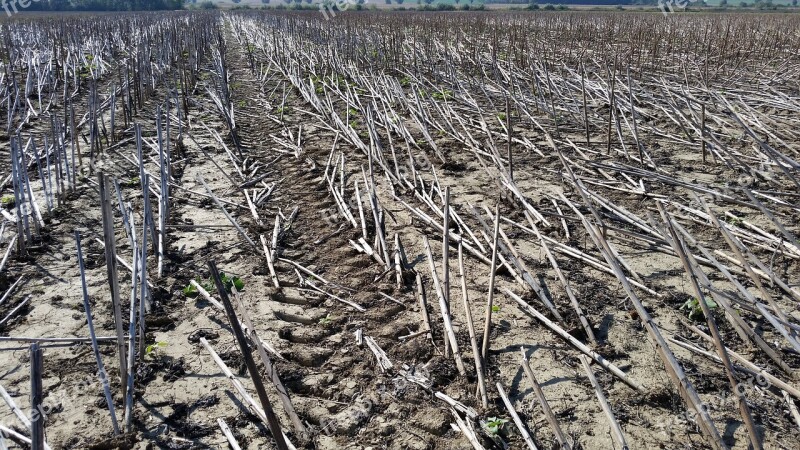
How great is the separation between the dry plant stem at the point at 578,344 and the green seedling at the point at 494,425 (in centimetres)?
66

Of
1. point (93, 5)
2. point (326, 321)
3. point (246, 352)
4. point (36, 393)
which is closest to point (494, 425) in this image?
point (246, 352)

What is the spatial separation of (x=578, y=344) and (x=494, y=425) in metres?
0.76

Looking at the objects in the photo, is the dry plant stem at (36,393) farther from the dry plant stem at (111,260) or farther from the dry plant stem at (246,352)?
the dry plant stem at (111,260)

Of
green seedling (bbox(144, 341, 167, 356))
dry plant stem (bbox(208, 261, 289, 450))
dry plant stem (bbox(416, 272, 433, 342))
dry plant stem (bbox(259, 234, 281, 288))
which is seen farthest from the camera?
dry plant stem (bbox(259, 234, 281, 288))

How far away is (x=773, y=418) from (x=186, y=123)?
285 inches

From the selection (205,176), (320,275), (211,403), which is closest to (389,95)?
(205,176)

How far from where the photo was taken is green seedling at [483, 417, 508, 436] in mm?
2523

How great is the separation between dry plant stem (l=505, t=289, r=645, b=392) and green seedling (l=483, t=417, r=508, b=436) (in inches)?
26.2

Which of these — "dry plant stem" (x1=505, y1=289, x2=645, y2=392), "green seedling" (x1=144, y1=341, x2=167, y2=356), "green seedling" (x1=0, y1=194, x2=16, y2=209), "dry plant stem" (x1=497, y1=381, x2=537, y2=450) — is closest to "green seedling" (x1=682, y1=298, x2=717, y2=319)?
"dry plant stem" (x1=505, y1=289, x2=645, y2=392)

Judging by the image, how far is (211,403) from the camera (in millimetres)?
2799

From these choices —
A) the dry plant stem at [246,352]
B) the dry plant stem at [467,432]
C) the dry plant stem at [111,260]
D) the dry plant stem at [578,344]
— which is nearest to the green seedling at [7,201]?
the dry plant stem at [111,260]

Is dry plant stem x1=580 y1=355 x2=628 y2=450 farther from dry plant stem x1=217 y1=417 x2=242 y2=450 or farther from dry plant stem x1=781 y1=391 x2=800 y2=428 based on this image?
dry plant stem x1=217 y1=417 x2=242 y2=450

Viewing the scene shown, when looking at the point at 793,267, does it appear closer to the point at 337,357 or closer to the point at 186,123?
the point at 337,357

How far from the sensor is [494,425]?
2.55 meters
